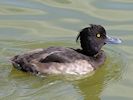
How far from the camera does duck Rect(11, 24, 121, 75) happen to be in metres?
9.71

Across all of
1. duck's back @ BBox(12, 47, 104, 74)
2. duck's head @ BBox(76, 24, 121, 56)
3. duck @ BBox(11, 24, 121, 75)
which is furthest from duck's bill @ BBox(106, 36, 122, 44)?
duck's back @ BBox(12, 47, 104, 74)

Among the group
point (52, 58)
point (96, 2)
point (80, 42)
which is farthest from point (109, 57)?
point (96, 2)

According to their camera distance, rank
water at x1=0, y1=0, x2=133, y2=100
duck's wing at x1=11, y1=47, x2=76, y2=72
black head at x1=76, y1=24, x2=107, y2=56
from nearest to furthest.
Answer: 1. water at x1=0, y1=0, x2=133, y2=100
2. duck's wing at x1=11, y1=47, x2=76, y2=72
3. black head at x1=76, y1=24, x2=107, y2=56

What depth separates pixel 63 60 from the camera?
9.78m

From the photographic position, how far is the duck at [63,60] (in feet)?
31.9

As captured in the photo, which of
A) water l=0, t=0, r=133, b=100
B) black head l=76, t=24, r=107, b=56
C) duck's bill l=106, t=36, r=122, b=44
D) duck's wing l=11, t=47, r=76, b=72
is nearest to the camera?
water l=0, t=0, r=133, b=100

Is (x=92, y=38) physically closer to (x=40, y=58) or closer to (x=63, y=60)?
(x=63, y=60)

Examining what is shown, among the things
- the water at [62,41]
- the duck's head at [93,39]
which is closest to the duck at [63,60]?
the duck's head at [93,39]

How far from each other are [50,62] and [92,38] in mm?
943

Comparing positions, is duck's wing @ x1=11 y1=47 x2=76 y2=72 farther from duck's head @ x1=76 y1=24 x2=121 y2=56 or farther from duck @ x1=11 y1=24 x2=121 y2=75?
duck's head @ x1=76 y1=24 x2=121 y2=56

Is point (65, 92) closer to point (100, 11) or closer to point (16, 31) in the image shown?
point (16, 31)

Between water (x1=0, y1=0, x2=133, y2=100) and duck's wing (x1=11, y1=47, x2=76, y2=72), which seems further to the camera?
duck's wing (x1=11, y1=47, x2=76, y2=72)

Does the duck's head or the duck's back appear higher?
the duck's head

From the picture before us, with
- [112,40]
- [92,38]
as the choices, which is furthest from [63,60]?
[112,40]
